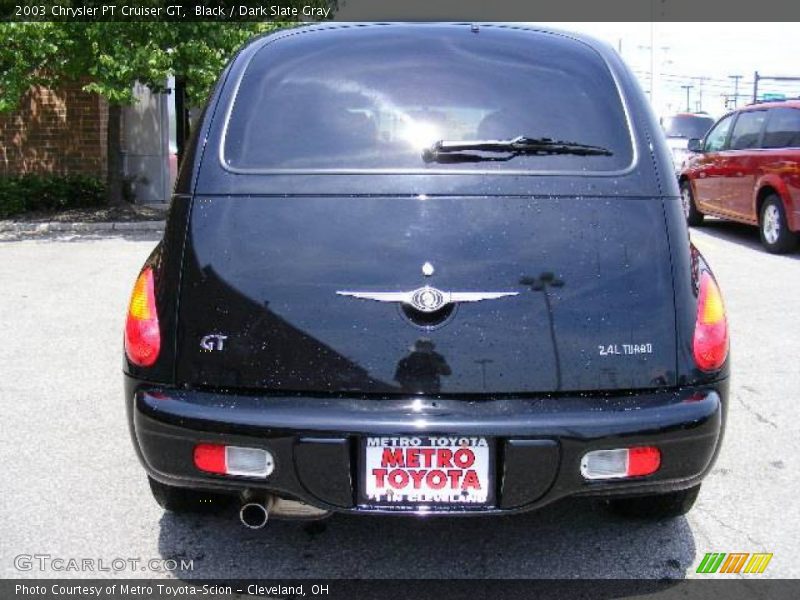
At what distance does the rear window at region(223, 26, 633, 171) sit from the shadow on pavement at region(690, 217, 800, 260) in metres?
7.93

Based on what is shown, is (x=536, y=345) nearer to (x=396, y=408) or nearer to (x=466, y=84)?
(x=396, y=408)

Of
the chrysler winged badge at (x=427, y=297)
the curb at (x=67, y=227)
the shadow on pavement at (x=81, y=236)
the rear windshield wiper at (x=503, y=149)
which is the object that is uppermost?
the rear windshield wiper at (x=503, y=149)

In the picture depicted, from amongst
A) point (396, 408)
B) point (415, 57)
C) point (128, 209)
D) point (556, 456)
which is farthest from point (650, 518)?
point (128, 209)

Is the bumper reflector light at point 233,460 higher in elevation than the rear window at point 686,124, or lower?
lower

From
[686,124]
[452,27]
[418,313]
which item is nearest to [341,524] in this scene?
[418,313]

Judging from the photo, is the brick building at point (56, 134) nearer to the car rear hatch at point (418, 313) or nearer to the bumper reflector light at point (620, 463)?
the car rear hatch at point (418, 313)

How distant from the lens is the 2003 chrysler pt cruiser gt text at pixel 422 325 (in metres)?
2.40

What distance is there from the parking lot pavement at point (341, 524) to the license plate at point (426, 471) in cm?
61

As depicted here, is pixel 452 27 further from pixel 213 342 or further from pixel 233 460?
pixel 233 460

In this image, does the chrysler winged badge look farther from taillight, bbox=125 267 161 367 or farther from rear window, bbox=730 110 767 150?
rear window, bbox=730 110 767 150

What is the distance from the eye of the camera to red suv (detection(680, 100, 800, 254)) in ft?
31.3

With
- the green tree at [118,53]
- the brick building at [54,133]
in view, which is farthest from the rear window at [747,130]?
the brick building at [54,133]

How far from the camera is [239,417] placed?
2412 mm

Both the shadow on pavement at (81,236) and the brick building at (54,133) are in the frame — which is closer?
the shadow on pavement at (81,236)
